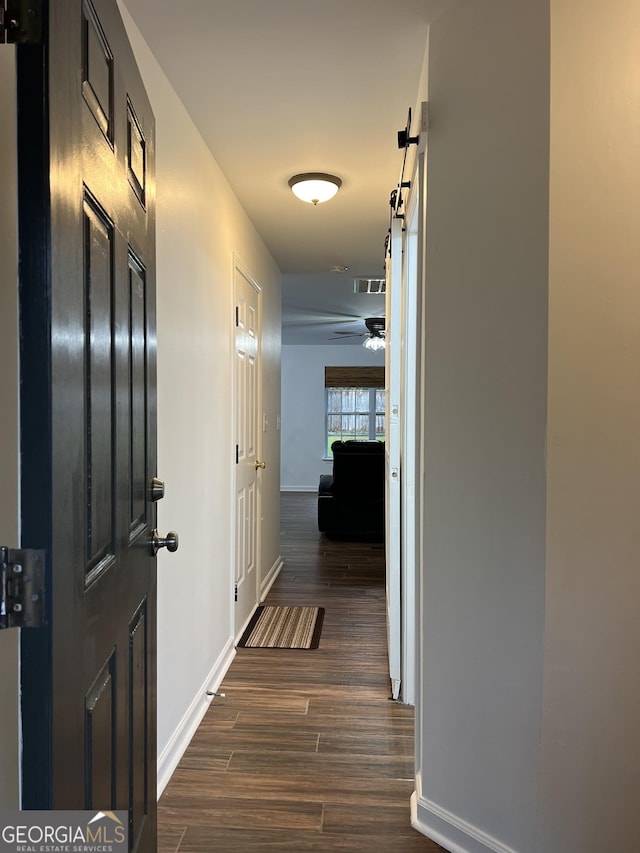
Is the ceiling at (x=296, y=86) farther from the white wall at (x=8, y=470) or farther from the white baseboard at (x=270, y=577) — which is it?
the white baseboard at (x=270, y=577)

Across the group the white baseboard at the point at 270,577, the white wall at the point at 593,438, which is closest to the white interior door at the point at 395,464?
the white wall at the point at 593,438

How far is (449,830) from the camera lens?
1.77m

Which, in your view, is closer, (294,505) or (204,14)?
(204,14)

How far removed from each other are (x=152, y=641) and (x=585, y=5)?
6.28 ft

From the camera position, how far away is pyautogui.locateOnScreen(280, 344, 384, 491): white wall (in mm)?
10070

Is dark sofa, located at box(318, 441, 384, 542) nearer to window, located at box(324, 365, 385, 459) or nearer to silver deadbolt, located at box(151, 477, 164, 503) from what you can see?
window, located at box(324, 365, 385, 459)

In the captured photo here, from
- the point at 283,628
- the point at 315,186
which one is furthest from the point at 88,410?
the point at 283,628

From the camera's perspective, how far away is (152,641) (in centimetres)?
152

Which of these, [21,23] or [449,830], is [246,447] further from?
[21,23]

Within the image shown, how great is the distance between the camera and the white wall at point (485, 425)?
1545 millimetres

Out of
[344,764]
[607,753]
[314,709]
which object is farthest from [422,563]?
[314,709]

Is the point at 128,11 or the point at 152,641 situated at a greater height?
the point at 128,11

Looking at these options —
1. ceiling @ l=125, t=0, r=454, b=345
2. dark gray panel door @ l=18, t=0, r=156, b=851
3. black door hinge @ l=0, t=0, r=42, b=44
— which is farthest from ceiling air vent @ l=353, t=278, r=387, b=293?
black door hinge @ l=0, t=0, r=42, b=44

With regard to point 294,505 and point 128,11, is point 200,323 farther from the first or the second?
point 294,505
